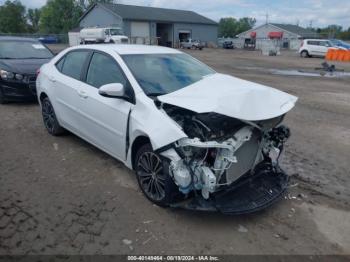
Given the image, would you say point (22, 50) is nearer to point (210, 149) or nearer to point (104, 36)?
point (210, 149)

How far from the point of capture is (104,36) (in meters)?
38.8

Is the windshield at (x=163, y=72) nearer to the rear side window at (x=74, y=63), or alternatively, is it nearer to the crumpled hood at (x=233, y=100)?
the crumpled hood at (x=233, y=100)

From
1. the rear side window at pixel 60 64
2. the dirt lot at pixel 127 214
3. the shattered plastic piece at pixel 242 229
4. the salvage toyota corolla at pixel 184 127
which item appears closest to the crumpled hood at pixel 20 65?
the rear side window at pixel 60 64

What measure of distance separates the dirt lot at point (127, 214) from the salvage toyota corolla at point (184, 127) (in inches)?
11.1

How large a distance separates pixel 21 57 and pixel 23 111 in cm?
182

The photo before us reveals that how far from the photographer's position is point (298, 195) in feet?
14.3

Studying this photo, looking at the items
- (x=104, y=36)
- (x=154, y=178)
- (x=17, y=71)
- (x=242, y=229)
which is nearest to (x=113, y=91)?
(x=154, y=178)

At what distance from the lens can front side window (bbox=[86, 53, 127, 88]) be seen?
177 inches

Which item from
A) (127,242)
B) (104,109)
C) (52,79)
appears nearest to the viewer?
(127,242)

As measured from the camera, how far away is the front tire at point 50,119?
610 centimetres

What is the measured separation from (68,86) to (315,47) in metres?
33.2

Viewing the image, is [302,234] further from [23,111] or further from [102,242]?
[23,111]

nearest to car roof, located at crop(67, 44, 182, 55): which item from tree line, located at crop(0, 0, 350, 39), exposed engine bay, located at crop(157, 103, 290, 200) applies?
exposed engine bay, located at crop(157, 103, 290, 200)

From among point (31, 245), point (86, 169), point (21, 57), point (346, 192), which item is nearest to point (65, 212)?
point (31, 245)
